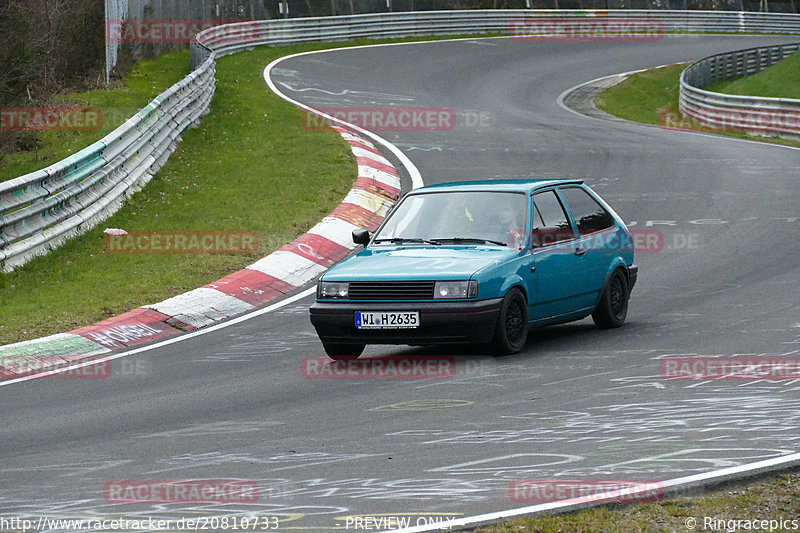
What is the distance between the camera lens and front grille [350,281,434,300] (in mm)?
9359

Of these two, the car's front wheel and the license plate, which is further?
the car's front wheel

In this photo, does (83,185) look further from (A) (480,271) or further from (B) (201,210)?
(A) (480,271)

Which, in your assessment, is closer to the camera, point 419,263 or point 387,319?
point 387,319

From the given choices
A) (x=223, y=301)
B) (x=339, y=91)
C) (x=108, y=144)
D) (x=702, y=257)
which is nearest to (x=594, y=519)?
(x=223, y=301)

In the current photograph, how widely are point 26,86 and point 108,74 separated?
5.47 m
